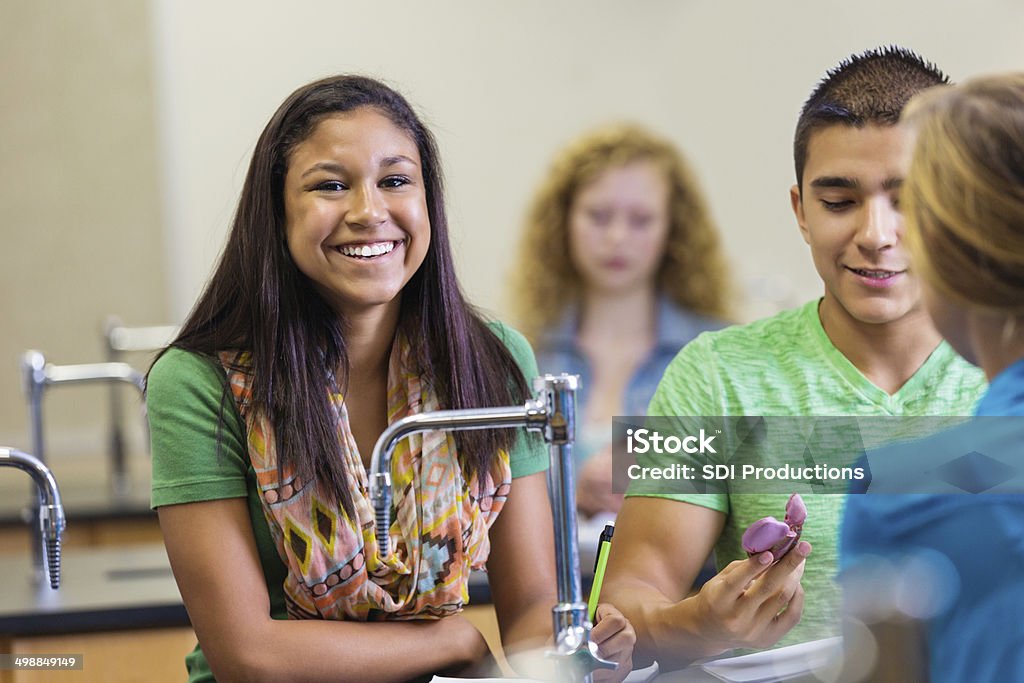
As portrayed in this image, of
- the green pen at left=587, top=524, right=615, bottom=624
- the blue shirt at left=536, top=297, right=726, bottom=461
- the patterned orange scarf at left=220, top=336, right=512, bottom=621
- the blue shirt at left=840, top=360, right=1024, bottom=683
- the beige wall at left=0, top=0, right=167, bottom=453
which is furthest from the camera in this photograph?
the beige wall at left=0, top=0, right=167, bottom=453

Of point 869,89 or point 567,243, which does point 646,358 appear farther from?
point 869,89

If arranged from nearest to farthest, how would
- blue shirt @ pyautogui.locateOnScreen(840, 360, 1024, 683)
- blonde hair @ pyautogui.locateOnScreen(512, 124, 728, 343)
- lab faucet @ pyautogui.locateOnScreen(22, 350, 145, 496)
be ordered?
blue shirt @ pyautogui.locateOnScreen(840, 360, 1024, 683) → lab faucet @ pyautogui.locateOnScreen(22, 350, 145, 496) → blonde hair @ pyautogui.locateOnScreen(512, 124, 728, 343)

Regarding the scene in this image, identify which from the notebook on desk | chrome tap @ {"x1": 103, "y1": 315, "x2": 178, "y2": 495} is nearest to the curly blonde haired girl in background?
chrome tap @ {"x1": 103, "y1": 315, "x2": 178, "y2": 495}

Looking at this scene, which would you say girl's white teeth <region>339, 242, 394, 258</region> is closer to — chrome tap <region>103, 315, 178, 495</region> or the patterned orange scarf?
the patterned orange scarf

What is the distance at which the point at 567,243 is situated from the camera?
2.97 metres

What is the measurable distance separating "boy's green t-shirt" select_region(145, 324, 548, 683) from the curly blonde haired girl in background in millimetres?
1547

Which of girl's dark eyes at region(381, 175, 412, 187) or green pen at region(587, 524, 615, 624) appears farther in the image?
girl's dark eyes at region(381, 175, 412, 187)

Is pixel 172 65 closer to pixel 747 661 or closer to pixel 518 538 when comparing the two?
pixel 518 538

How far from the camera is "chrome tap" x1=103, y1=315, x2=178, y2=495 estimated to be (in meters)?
3.01

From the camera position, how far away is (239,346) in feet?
4.37

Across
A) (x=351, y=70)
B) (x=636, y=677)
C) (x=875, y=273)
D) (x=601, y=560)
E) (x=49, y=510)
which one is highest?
(x=351, y=70)

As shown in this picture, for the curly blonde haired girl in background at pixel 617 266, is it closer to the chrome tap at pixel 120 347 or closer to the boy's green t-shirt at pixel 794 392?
the chrome tap at pixel 120 347

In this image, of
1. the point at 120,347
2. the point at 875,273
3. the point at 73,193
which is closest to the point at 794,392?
the point at 875,273

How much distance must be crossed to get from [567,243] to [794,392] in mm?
1588
